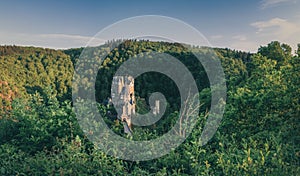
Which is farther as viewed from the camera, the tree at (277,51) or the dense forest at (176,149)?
the tree at (277,51)

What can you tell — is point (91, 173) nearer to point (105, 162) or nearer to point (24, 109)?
point (105, 162)

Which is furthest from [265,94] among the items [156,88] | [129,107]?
[156,88]

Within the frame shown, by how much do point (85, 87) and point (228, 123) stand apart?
3.85m

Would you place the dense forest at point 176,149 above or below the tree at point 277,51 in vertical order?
below

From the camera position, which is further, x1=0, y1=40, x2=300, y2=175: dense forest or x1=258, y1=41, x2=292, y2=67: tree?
x1=258, y1=41, x2=292, y2=67: tree

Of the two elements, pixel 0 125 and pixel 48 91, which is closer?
pixel 0 125

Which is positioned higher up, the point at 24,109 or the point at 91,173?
the point at 24,109

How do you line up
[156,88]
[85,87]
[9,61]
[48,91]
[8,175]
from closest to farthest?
[8,175] → [48,91] → [85,87] → [156,88] → [9,61]

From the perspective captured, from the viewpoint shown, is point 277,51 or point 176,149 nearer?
point 176,149

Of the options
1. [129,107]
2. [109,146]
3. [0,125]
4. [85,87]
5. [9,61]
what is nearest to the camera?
[109,146]

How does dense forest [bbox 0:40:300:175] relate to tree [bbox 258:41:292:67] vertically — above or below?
below

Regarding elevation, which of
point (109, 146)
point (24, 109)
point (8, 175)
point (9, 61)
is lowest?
point (8, 175)

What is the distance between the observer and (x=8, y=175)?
3.52m

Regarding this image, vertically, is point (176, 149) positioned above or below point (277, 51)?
below
